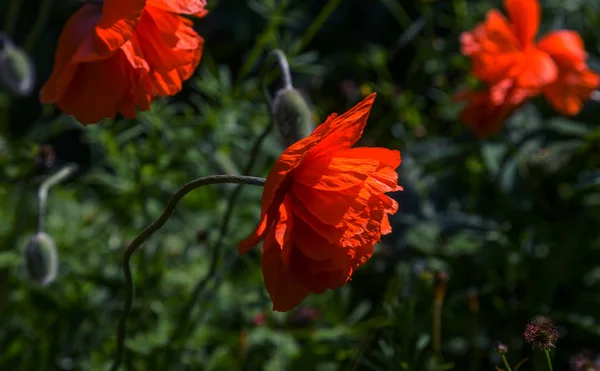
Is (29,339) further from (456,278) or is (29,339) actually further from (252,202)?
(456,278)

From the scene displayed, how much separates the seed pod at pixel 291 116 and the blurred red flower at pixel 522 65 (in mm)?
850

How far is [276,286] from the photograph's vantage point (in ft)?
3.63

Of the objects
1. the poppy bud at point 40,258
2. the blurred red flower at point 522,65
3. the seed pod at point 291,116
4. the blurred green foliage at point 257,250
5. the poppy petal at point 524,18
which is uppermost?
the seed pod at point 291,116

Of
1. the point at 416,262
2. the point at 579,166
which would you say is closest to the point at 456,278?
the point at 416,262

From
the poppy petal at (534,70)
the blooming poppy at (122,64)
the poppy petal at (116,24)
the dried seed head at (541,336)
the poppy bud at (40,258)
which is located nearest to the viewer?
the dried seed head at (541,336)

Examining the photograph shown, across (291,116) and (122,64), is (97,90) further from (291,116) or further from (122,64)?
(291,116)

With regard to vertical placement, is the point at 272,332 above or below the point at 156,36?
below

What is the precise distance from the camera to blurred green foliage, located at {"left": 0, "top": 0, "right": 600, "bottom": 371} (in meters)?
1.93

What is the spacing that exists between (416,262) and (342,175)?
118cm

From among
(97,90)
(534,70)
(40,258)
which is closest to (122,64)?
(97,90)

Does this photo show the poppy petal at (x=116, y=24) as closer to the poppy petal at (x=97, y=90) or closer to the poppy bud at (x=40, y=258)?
the poppy petal at (x=97, y=90)

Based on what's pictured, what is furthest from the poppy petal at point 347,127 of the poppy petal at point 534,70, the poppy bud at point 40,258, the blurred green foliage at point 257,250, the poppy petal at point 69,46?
the poppy petal at point 534,70

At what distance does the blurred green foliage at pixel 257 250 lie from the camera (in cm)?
193

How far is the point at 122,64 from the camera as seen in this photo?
1333mm
